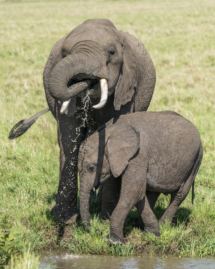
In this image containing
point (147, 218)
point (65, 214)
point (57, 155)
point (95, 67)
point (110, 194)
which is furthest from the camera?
point (57, 155)

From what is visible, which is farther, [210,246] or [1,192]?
[1,192]

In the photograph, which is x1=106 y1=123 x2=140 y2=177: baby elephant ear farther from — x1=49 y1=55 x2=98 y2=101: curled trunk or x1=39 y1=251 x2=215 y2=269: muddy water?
x1=39 y1=251 x2=215 y2=269: muddy water

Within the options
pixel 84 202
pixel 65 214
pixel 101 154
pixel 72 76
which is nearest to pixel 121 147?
pixel 101 154

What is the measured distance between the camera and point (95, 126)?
581cm

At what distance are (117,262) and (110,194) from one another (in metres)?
0.98

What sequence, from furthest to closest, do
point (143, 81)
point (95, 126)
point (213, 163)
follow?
point (213, 163), point (143, 81), point (95, 126)

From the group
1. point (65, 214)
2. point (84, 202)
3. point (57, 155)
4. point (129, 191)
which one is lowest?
point (65, 214)

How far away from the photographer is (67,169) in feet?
19.7

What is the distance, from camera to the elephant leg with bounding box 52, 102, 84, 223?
5.78 m

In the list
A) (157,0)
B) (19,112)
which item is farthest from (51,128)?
(157,0)

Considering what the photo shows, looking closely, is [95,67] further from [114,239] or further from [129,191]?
[114,239]

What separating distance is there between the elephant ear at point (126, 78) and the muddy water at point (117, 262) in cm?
169

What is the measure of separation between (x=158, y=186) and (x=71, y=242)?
120 cm

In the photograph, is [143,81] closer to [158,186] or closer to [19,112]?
[158,186]
